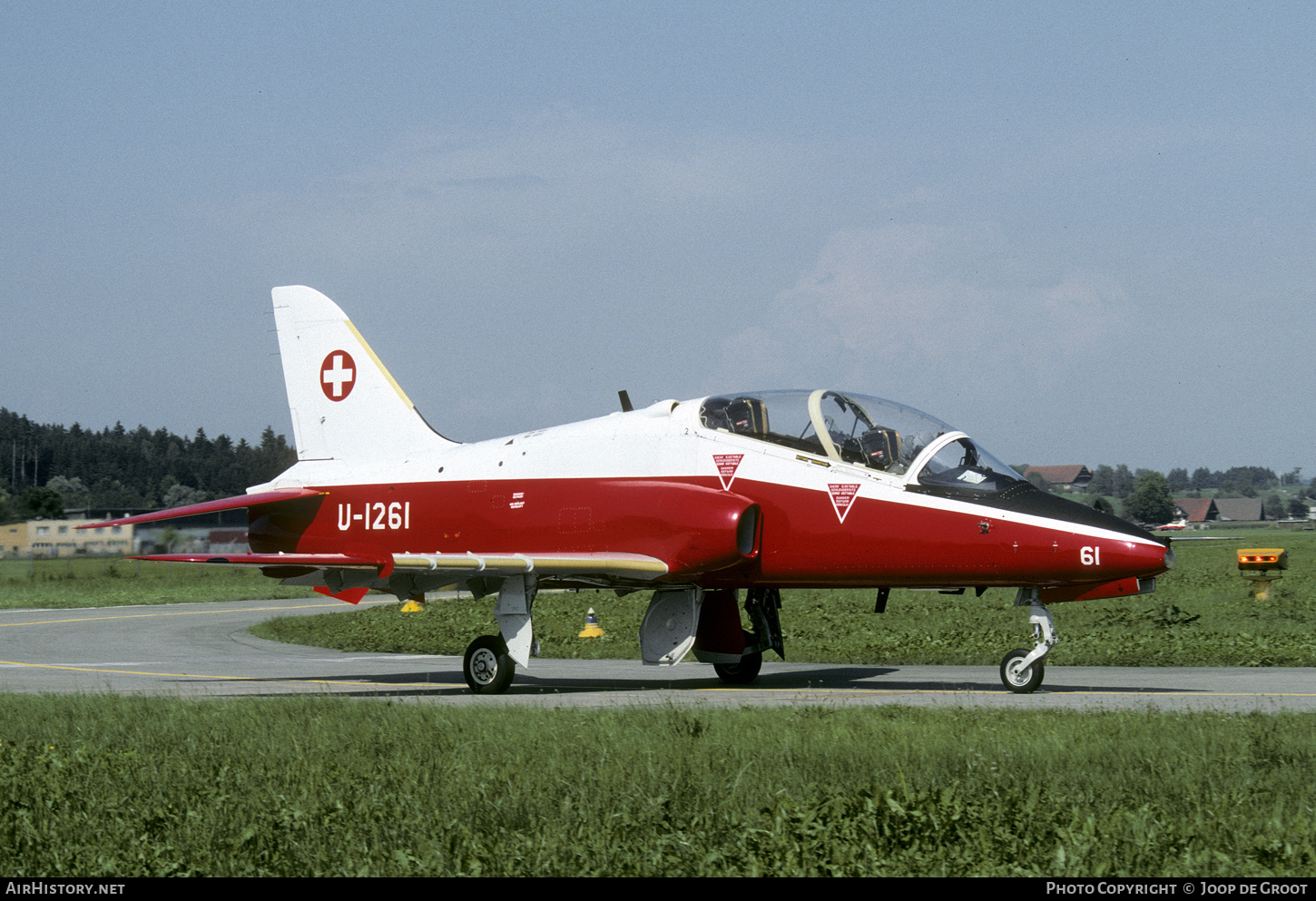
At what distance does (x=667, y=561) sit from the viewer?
592 inches

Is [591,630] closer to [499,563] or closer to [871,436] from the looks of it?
[499,563]

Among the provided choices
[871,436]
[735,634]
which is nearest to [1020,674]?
[871,436]

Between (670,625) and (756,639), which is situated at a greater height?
(670,625)

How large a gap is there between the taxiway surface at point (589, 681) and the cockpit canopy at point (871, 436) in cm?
243

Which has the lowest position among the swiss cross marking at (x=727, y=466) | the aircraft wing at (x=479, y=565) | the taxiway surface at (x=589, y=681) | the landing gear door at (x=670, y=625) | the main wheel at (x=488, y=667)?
the taxiway surface at (x=589, y=681)

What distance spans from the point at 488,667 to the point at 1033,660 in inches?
258

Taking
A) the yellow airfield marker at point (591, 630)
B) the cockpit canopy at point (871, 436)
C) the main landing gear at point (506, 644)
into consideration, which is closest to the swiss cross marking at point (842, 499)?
the cockpit canopy at point (871, 436)

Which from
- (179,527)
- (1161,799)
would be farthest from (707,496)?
(179,527)

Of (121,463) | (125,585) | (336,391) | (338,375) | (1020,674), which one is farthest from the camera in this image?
(121,463)

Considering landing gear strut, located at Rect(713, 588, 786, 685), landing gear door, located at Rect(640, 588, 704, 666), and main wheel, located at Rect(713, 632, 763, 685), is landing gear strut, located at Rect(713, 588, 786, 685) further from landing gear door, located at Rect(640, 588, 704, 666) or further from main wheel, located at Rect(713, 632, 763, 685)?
landing gear door, located at Rect(640, 588, 704, 666)

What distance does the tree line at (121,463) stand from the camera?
116 meters

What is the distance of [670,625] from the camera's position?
15.8 meters

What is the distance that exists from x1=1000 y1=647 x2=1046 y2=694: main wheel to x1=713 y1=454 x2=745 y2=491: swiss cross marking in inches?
147

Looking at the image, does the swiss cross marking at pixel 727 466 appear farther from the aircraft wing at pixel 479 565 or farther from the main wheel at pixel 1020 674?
the main wheel at pixel 1020 674
